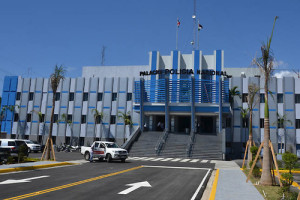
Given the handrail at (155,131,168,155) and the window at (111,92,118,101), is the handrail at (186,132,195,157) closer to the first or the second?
the handrail at (155,131,168,155)

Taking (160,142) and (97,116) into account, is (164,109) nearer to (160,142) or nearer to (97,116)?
(160,142)

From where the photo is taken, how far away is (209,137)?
42.9 m

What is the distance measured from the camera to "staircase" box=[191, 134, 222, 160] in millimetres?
36594

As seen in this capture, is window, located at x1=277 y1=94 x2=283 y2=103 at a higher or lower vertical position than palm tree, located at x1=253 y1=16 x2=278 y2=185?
higher

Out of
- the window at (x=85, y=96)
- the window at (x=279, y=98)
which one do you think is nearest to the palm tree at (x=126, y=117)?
the window at (x=85, y=96)

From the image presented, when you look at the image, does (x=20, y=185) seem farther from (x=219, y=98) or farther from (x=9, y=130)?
(x=9, y=130)

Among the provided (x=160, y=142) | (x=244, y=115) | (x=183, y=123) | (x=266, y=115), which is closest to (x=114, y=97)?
(x=183, y=123)

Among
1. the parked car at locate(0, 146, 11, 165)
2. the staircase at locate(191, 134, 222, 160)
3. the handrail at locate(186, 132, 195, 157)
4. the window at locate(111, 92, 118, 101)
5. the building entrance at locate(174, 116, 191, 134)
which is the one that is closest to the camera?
the parked car at locate(0, 146, 11, 165)

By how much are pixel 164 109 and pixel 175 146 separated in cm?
888

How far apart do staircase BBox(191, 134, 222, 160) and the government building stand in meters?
0.13

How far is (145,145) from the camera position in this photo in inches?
1597

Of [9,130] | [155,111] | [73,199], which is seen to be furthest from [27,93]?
[73,199]

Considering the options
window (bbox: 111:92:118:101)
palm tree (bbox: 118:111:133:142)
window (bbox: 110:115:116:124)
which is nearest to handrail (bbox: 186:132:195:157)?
palm tree (bbox: 118:111:133:142)

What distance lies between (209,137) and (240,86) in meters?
12.2
